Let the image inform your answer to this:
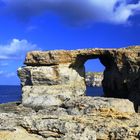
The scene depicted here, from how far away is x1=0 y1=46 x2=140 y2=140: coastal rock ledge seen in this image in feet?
81.4

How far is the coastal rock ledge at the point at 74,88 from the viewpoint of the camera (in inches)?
977

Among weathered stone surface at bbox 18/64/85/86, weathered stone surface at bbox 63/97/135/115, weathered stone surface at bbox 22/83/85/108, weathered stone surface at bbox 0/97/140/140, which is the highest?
weathered stone surface at bbox 18/64/85/86

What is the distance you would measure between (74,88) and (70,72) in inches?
67.6

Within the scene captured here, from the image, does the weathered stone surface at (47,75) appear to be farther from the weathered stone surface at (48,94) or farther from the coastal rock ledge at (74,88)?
the weathered stone surface at (48,94)

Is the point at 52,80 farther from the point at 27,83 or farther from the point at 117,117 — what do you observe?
the point at 117,117

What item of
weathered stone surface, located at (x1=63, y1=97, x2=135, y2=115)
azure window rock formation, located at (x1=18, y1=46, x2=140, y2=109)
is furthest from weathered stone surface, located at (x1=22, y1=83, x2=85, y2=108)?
weathered stone surface, located at (x1=63, y1=97, x2=135, y2=115)

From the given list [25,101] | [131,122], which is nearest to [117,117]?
[131,122]

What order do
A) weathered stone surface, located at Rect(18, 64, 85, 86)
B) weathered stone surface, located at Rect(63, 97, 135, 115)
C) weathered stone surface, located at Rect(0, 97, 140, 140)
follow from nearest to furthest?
weathered stone surface, located at Rect(0, 97, 140, 140) < weathered stone surface, located at Rect(63, 97, 135, 115) < weathered stone surface, located at Rect(18, 64, 85, 86)

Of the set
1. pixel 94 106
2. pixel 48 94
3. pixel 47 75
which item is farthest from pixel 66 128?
pixel 47 75

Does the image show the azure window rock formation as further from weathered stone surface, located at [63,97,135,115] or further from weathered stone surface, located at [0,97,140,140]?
weathered stone surface, located at [0,97,140,140]

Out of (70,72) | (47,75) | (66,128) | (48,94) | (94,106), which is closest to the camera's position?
(66,128)

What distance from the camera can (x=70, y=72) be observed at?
42.8 meters

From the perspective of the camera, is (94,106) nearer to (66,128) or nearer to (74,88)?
(66,128)

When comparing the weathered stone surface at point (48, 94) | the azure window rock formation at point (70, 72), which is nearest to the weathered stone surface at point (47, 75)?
the azure window rock formation at point (70, 72)
